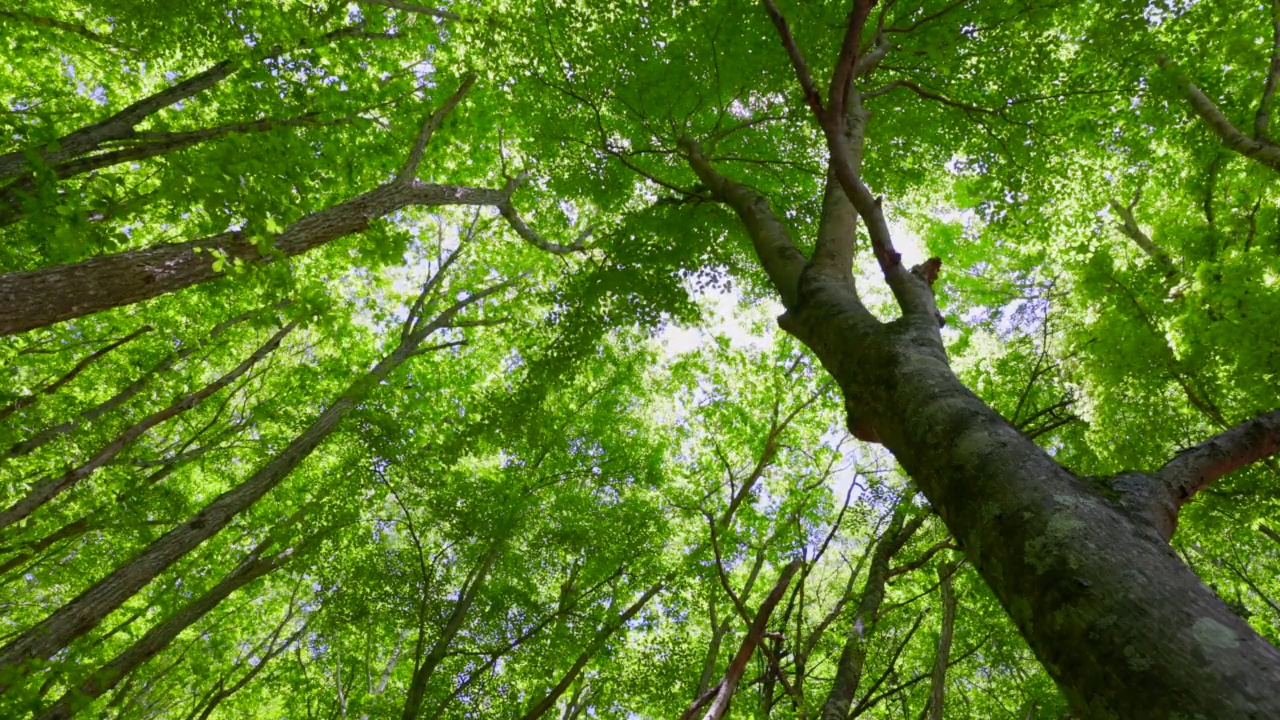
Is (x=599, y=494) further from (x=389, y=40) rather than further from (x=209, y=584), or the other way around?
(x=389, y=40)

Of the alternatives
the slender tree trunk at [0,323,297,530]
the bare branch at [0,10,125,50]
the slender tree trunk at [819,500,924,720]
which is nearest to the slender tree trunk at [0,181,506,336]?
the slender tree trunk at [819,500,924,720]

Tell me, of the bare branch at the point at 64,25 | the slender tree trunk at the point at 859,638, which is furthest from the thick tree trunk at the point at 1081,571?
the bare branch at the point at 64,25

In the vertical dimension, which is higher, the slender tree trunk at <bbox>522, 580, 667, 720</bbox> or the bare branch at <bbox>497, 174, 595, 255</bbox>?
the bare branch at <bbox>497, 174, 595, 255</bbox>

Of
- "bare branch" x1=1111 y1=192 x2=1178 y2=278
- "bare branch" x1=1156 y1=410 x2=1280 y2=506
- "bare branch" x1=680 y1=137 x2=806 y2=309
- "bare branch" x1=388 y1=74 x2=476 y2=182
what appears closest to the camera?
"bare branch" x1=1156 y1=410 x2=1280 y2=506

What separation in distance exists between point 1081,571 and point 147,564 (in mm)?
7669

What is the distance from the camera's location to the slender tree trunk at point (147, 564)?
5.14 meters

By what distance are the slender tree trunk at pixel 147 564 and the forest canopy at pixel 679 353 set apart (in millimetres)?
48

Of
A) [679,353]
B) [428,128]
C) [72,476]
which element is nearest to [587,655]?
[72,476]

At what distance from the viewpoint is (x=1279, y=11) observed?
486 cm

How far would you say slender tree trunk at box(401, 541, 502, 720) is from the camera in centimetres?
541

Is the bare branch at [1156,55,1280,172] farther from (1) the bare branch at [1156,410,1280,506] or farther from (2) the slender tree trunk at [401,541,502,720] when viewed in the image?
(2) the slender tree trunk at [401,541,502,720]

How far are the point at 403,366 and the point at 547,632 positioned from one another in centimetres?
685

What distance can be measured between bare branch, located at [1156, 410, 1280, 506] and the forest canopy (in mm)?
15

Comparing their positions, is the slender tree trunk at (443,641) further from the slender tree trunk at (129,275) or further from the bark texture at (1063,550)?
the bark texture at (1063,550)
